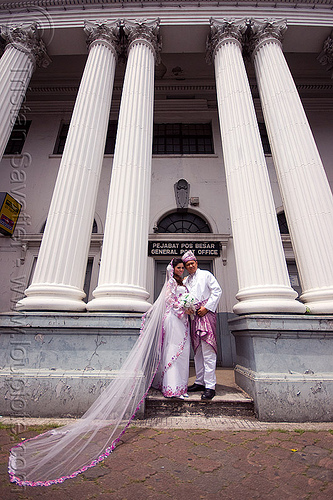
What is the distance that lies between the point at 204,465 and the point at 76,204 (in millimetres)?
4455

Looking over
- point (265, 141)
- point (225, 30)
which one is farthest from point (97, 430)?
point (265, 141)

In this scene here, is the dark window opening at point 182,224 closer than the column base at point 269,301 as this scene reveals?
No

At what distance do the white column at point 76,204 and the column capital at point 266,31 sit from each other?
159 inches

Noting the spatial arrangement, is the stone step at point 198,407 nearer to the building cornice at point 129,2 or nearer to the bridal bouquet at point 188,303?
the bridal bouquet at point 188,303

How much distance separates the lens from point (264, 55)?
6492 millimetres

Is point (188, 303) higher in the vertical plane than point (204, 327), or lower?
higher

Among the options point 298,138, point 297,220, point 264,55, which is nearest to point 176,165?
point 264,55

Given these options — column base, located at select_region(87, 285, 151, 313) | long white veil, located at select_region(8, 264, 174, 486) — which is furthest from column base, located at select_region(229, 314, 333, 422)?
column base, located at select_region(87, 285, 151, 313)

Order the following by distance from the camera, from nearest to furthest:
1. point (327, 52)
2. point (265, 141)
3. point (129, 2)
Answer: point (129, 2)
point (327, 52)
point (265, 141)

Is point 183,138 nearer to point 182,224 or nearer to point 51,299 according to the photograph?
point 182,224

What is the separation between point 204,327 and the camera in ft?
13.1

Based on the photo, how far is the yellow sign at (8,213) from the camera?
8.27 m

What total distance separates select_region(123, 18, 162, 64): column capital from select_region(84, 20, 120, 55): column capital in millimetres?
281

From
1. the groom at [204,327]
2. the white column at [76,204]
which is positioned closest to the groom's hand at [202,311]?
the groom at [204,327]
